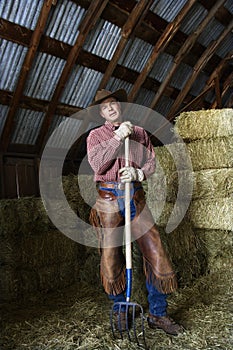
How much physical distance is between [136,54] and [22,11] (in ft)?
6.21

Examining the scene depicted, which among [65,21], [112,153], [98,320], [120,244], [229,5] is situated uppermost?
[229,5]

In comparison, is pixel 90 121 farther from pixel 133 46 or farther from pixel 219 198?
pixel 219 198

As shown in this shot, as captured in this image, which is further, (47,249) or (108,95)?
(47,249)

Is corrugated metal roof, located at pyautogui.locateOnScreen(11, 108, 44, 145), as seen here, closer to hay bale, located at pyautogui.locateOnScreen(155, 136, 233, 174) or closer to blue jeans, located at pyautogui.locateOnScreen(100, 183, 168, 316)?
hay bale, located at pyautogui.locateOnScreen(155, 136, 233, 174)

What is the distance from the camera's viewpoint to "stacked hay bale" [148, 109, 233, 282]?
3.27 metres

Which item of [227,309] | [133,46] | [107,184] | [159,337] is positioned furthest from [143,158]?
[133,46]

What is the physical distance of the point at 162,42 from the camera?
5.03 meters

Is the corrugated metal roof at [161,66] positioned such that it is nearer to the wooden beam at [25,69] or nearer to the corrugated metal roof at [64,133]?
the corrugated metal roof at [64,133]

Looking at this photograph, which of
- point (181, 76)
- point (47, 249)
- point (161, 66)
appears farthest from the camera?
point (181, 76)

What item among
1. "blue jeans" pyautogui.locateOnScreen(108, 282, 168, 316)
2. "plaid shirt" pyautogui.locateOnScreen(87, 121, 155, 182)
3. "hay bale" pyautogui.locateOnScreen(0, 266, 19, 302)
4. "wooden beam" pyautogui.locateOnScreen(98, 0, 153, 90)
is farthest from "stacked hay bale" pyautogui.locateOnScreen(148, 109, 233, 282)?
"wooden beam" pyautogui.locateOnScreen(98, 0, 153, 90)

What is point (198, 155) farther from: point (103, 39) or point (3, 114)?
point (3, 114)

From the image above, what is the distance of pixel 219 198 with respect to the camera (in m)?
3.31

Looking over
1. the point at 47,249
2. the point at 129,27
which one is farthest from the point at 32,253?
the point at 129,27

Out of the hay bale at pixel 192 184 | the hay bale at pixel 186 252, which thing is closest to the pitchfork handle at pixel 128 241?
the hay bale at pixel 186 252
